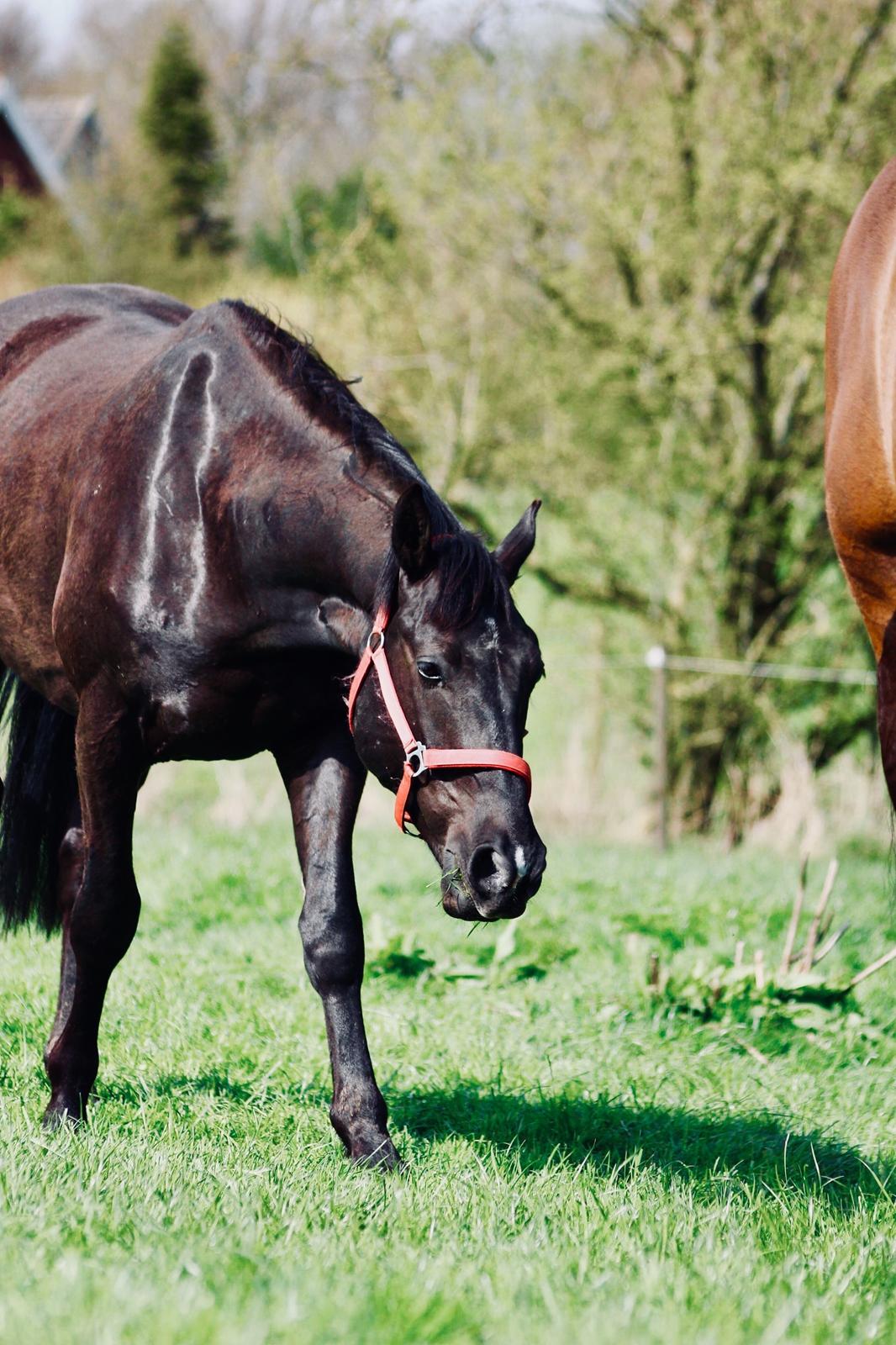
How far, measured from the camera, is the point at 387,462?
331 cm

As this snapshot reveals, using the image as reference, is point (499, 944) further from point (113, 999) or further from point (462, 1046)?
point (113, 999)

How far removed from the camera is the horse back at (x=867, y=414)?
10.6 ft

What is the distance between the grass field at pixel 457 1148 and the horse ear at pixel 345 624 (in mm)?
1146

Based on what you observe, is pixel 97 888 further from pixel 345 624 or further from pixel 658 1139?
pixel 658 1139

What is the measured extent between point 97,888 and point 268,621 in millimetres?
842

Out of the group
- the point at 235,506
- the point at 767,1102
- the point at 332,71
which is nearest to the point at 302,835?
the point at 235,506

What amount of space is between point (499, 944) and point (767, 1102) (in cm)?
142

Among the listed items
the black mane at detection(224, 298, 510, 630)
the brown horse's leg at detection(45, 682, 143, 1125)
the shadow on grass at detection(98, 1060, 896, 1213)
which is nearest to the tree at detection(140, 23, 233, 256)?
the black mane at detection(224, 298, 510, 630)

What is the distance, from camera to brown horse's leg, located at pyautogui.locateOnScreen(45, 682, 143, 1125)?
3.51 m

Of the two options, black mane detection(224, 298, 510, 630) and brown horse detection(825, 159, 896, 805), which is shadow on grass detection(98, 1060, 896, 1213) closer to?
brown horse detection(825, 159, 896, 805)

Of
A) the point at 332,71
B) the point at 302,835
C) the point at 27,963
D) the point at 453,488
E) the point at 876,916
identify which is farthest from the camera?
the point at 453,488

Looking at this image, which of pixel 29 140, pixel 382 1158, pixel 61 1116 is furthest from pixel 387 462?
pixel 29 140

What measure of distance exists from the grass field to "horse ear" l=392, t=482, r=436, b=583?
1.29 m

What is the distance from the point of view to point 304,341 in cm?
364
